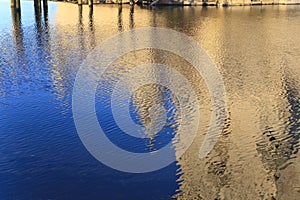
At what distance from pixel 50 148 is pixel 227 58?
12.7m

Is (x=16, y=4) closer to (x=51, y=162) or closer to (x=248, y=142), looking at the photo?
(x=51, y=162)

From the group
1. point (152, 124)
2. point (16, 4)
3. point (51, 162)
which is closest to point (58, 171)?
point (51, 162)

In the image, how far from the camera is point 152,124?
1219 centimetres

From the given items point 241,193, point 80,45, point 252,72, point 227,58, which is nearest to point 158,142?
point 241,193

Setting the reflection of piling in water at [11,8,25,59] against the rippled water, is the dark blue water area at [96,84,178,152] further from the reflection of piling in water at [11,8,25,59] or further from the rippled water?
the reflection of piling in water at [11,8,25,59]

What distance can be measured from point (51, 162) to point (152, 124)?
353 cm

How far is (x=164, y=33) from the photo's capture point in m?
28.8

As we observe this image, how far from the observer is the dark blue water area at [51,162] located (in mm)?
8484

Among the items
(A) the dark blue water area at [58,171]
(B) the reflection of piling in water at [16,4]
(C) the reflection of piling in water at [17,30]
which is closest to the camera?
(A) the dark blue water area at [58,171]

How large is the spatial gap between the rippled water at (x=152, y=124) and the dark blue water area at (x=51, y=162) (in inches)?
0.9

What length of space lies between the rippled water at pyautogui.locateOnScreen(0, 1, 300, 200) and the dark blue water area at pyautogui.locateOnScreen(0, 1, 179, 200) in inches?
0.9

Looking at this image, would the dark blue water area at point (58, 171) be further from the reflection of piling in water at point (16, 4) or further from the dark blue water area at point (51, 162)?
the reflection of piling in water at point (16, 4)

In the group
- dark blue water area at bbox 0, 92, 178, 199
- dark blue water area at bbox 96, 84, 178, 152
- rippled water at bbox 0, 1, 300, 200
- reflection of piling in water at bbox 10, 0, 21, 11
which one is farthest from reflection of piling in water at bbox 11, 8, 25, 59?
dark blue water area at bbox 0, 92, 178, 199

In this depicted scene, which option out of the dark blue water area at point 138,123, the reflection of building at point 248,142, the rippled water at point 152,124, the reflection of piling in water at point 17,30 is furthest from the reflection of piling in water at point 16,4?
the dark blue water area at point 138,123
